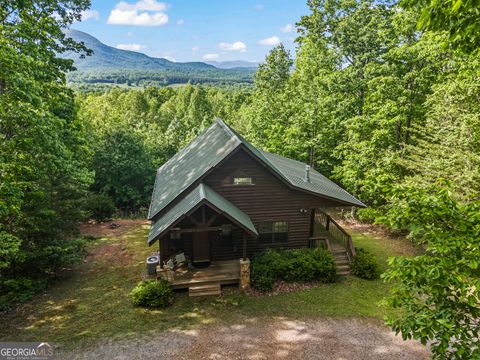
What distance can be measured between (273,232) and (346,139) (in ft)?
46.1

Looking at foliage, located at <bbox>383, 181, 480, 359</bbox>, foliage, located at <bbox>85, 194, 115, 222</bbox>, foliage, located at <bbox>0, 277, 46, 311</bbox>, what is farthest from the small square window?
foliage, located at <bbox>85, 194, 115, 222</bbox>

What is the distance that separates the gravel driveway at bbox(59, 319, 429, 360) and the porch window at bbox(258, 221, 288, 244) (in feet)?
18.5

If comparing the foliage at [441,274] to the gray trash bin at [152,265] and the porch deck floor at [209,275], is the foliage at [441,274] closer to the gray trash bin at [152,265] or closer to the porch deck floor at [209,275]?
the porch deck floor at [209,275]

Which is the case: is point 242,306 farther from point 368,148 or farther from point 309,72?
point 309,72

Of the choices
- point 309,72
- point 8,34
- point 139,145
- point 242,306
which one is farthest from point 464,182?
point 139,145

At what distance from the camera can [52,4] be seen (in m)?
18.3

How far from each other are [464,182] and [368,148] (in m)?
8.13

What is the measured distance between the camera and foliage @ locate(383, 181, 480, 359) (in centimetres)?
544

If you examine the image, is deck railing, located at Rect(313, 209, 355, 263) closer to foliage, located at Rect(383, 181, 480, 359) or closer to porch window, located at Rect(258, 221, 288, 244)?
porch window, located at Rect(258, 221, 288, 244)

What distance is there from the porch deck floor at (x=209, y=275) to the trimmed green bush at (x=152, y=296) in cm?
78

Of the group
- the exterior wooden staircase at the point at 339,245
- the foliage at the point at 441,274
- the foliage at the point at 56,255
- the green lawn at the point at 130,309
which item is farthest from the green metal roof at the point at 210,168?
the foliage at the point at 441,274

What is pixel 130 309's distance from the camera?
13.9m

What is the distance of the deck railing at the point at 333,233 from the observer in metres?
17.7

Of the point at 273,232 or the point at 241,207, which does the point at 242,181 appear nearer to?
the point at 241,207
